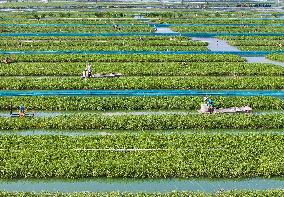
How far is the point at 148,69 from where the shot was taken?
96.7 ft

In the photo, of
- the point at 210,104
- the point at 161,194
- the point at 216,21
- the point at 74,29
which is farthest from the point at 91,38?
the point at 161,194

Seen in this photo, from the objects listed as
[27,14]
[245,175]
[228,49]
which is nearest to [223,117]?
[245,175]

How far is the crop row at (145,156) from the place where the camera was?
16.7m

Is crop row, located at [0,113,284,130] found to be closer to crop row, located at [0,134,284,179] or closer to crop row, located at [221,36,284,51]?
crop row, located at [0,134,284,179]

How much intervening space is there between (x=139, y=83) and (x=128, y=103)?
3521mm

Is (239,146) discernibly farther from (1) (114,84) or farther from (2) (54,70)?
(2) (54,70)

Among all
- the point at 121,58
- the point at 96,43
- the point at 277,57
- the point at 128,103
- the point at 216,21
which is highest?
the point at 216,21

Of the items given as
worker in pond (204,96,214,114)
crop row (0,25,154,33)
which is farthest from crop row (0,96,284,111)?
crop row (0,25,154,33)

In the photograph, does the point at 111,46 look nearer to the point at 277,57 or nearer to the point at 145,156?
the point at 277,57

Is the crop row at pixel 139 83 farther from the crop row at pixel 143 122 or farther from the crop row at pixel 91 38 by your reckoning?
the crop row at pixel 91 38

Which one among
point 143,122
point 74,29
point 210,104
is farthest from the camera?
point 74,29

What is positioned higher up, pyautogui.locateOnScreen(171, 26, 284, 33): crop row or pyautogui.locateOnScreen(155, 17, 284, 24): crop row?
pyautogui.locateOnScreen(155, 17, 284, 24): crop row

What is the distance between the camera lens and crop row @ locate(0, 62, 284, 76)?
2883cm

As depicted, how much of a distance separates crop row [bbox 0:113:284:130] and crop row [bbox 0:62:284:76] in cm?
779
